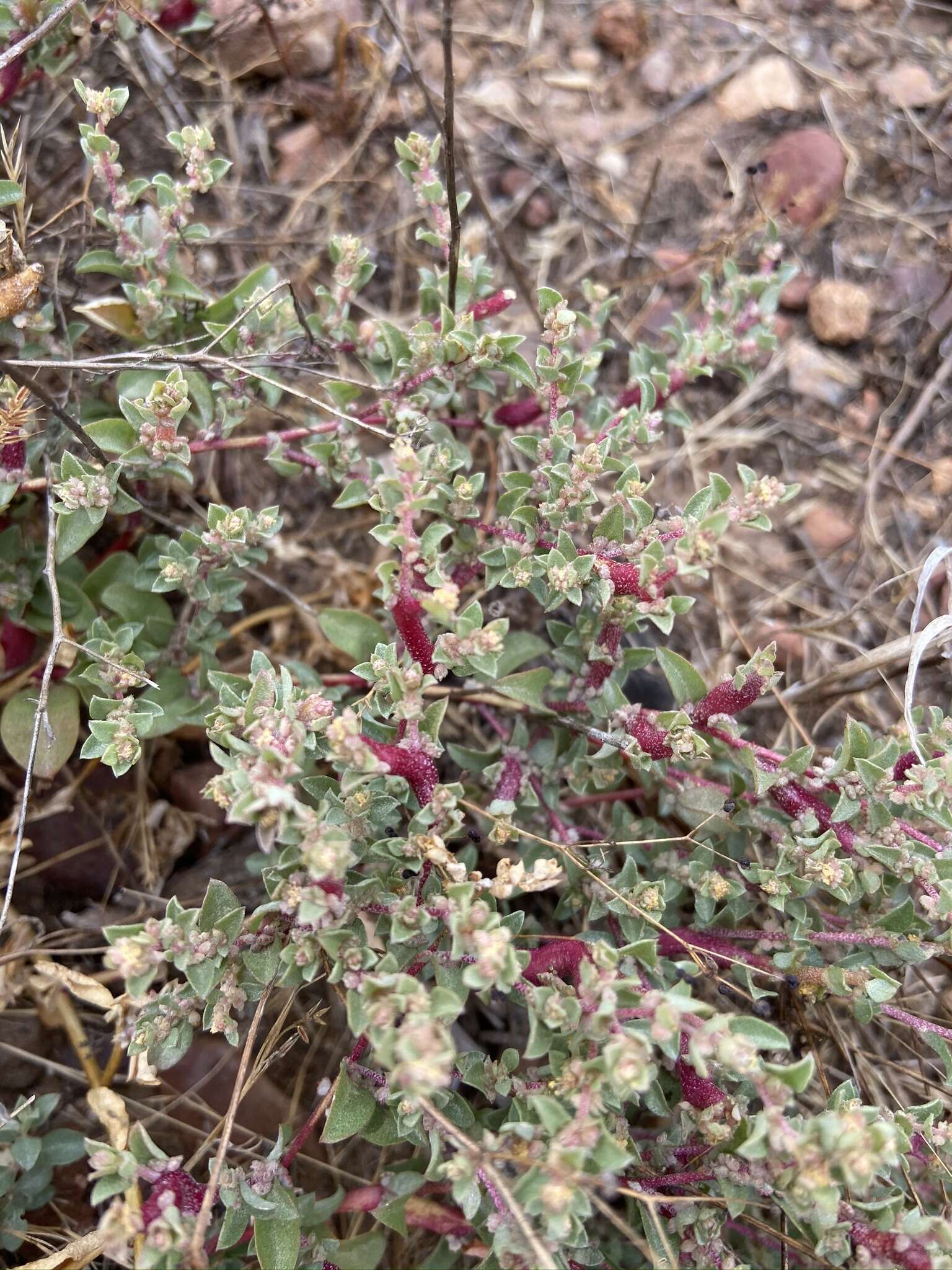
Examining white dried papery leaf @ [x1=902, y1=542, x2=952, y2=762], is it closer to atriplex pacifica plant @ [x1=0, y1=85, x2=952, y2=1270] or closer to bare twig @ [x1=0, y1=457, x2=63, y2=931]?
atriplex pacifica plant @ [x1=0, y1=85, x2=952, y2=1270]

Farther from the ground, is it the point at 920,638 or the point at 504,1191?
the point at 504,1191

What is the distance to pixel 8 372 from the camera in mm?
2688

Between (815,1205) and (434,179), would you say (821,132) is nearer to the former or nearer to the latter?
(434,179)

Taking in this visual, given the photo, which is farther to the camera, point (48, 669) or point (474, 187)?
point (474, 187)

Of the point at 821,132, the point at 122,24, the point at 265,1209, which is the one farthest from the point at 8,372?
the point at 821,132

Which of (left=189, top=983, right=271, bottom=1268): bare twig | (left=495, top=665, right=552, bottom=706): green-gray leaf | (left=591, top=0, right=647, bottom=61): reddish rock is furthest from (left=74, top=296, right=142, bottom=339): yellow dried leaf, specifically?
(left=591, top=0, right=647, bottom=61): reddish rock

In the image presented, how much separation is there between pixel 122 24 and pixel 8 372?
1282 millimetres

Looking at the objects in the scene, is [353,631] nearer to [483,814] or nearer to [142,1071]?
[483,814]

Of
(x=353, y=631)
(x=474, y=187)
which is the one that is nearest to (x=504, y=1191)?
(x=353, y=631)

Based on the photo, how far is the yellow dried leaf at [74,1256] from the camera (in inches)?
97.9

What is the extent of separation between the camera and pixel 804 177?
13.7 feet

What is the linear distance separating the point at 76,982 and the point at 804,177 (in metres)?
4.10

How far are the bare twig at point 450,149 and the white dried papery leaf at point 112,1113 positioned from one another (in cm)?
251

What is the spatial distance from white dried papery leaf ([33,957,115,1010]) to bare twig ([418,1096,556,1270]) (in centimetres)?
110
